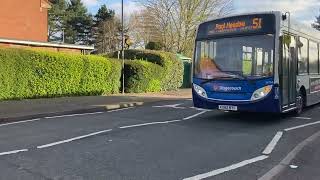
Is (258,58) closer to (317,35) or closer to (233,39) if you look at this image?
(233,39)

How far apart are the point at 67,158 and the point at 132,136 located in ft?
8.82

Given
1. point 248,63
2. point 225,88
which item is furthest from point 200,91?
point 248,63

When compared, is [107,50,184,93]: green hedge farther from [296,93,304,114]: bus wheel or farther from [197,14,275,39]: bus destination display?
[197,14,275,39]: bus destination display

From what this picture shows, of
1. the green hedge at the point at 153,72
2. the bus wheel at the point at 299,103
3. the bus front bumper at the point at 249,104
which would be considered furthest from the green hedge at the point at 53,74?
the bus wheel at the point at 299,103

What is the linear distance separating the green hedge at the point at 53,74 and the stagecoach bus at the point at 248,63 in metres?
9.08

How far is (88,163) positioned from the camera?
7.94 meters

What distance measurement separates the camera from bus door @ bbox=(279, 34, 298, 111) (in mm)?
13070

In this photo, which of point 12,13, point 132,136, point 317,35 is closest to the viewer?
point 132,136

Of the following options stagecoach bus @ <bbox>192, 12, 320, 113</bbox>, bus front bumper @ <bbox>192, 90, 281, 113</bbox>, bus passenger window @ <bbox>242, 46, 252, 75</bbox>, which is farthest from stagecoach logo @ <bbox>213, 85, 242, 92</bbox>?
bus passenger window @ <bbox>242, 46, 252, 75</bbox>

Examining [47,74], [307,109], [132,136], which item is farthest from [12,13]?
[132,136]

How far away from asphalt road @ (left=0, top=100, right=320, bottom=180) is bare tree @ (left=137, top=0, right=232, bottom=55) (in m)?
34.7

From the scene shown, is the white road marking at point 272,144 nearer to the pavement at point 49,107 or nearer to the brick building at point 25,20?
the pavement at point 49,107

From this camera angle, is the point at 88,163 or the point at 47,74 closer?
the point at 88,163

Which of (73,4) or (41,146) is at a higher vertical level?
(73,4)
